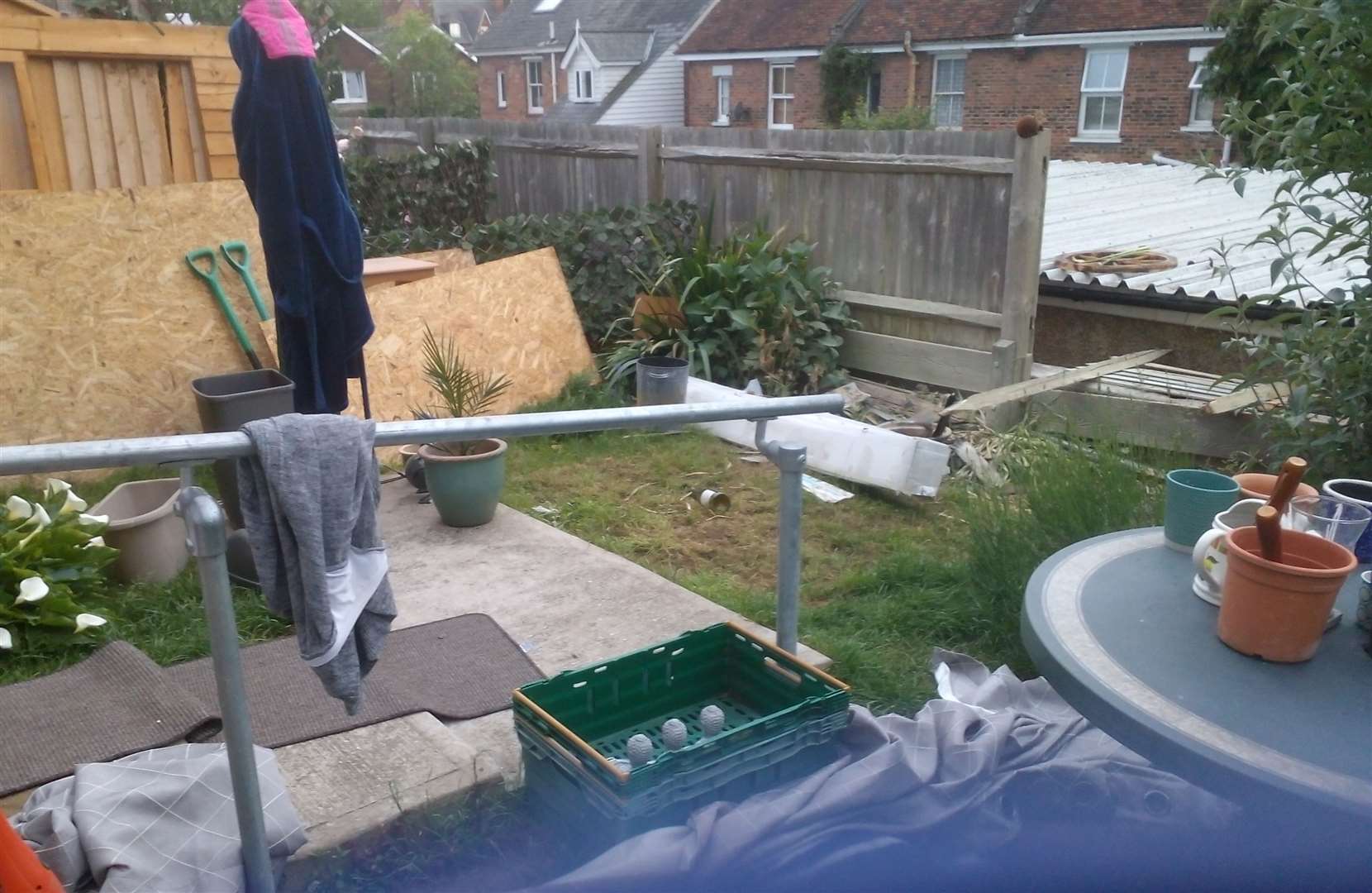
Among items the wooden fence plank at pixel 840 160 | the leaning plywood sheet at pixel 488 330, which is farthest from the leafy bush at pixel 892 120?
the leaning plywood sheet at pixel 488 330

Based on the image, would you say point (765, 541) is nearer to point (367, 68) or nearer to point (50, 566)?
point (50, 566)

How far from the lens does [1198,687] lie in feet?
5.71

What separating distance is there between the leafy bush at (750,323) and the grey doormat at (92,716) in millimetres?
3829

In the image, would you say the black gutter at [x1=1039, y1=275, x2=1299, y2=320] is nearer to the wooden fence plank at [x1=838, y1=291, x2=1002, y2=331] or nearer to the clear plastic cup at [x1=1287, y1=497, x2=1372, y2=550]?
the wooden fence plank at [x1=838, y1=291, x2=1002, y2=331]

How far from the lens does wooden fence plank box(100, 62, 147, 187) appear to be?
5.23 m

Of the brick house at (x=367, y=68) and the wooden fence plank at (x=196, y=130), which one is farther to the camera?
the brick house at (x=367, y=68)

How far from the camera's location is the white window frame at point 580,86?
98.8ft

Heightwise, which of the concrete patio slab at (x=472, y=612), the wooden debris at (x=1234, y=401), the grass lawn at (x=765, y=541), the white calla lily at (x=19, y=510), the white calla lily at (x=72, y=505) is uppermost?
the wooden debris at (x=1234, y=401)

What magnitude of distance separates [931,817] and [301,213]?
3.05 m

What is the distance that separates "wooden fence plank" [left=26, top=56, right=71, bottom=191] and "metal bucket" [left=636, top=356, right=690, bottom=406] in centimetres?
306

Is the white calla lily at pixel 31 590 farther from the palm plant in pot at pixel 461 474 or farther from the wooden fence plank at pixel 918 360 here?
the wooden fence plank at pixel 918 360

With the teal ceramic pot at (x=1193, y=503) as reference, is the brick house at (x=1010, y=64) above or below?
above

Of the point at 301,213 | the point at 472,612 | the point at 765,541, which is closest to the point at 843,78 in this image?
the point at 765,541

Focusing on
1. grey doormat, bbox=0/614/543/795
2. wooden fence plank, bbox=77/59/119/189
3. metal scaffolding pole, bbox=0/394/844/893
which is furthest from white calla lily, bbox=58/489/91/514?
wooden fence plank, bbox=77/59/119/189
